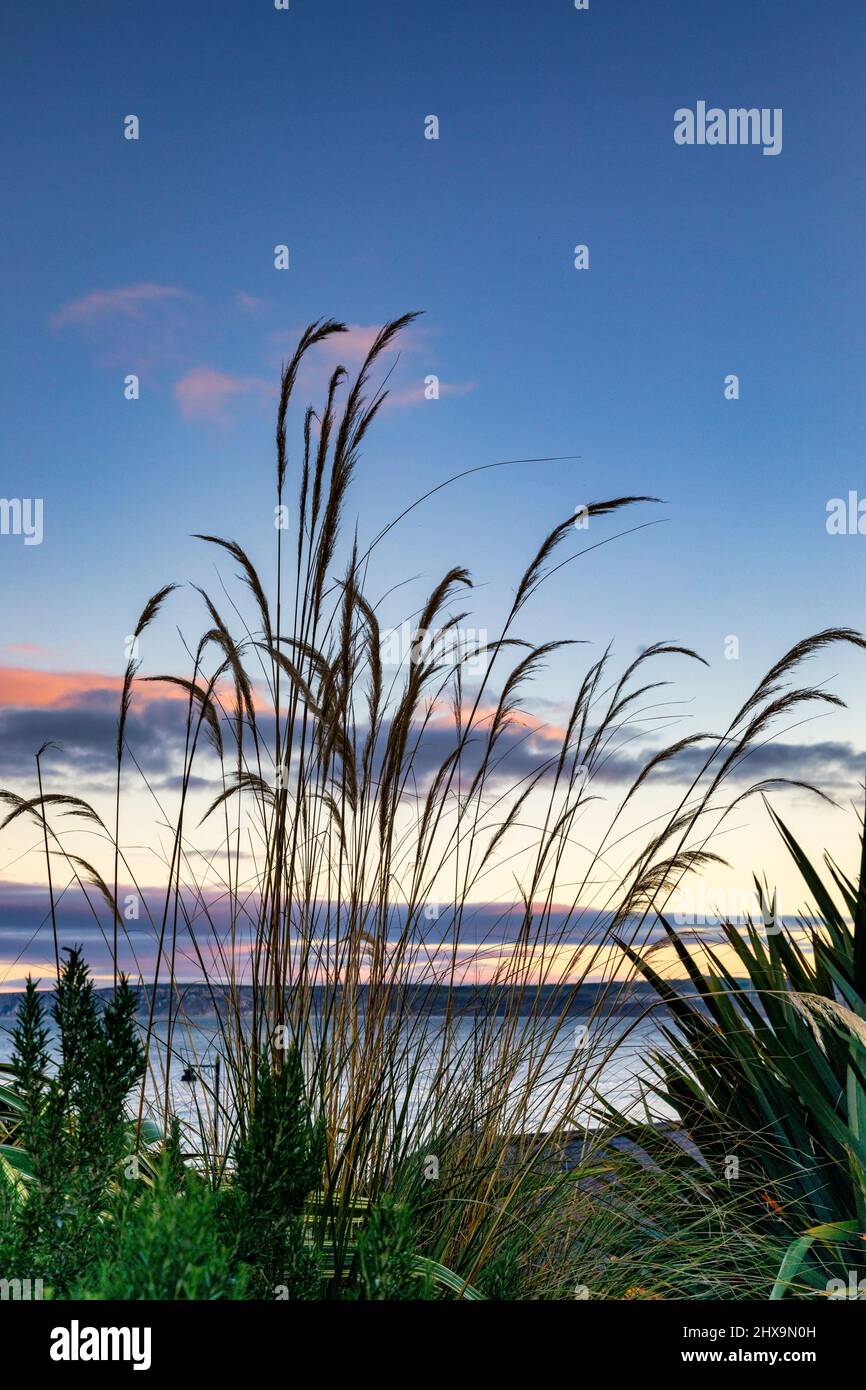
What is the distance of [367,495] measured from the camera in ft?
6.89

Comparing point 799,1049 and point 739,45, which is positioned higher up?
point 739,45

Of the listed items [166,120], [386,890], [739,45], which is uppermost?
[739,45]

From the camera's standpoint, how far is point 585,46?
10.2 feet

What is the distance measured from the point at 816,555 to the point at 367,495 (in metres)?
2.29

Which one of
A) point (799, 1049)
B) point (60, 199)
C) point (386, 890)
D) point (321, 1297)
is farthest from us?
point (60, 199)

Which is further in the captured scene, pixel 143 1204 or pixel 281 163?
pixel 281 163

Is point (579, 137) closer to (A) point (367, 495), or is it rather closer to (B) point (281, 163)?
(B) point (281, 163)

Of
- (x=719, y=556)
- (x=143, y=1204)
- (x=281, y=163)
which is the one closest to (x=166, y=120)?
(x=281, y=163)

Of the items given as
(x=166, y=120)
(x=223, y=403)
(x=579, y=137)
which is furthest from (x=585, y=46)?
(x=223, y=403)

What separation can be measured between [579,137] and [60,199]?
5.42 feet
